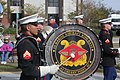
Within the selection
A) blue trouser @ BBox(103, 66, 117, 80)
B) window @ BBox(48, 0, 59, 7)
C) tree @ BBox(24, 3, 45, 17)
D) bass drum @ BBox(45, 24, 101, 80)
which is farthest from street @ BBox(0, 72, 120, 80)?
window @ BBox(48, 0, 59, 7)

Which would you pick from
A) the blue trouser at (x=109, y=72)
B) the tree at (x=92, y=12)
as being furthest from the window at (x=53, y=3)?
the blue trouser at (x=109, y=72)

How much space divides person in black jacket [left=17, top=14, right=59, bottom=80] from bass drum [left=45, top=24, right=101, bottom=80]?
1039 millimetres

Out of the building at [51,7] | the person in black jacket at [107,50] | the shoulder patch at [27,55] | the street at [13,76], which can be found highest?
the shoulder patch at [27,55]

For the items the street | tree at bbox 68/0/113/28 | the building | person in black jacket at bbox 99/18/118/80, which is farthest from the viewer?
the building

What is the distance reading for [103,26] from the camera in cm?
738

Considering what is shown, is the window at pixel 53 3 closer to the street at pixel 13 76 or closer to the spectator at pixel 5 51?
the spectator at pixel 5 51

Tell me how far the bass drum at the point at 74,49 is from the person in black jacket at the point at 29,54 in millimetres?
1039

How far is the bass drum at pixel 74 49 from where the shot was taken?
5902mm

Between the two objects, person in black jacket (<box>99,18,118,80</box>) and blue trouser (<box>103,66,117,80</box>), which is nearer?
person in black jacket (<box>99,18,118,80</box>)

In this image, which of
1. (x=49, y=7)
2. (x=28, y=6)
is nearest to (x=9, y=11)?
(x=28, y=6)

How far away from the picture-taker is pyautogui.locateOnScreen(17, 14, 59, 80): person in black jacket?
4.63 metres

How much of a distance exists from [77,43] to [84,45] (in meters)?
0.11

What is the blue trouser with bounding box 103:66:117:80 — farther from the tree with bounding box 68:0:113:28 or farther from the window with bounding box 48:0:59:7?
the window with bounding box 48:0:59:7

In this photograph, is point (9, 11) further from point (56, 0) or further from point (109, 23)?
point (109, 23)
